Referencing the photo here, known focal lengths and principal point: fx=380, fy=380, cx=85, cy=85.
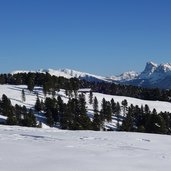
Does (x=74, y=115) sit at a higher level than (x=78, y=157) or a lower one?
lower

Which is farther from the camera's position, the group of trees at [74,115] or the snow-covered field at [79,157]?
the group of trees at [74,115]

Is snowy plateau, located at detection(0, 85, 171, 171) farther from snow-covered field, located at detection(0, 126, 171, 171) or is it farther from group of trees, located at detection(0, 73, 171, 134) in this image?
group of trees, located at detection(0, 73, 171, 134)

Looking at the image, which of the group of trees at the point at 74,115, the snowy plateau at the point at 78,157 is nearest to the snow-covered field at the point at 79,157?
the snowy plateau at the point at 78,157

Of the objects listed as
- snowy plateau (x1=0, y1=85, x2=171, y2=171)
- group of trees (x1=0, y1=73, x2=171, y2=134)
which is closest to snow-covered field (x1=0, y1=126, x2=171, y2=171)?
snowy plateau (x1=0, y1=85, x2=171, y2=171)

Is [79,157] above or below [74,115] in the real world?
above

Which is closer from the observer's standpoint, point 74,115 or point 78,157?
point 78,157

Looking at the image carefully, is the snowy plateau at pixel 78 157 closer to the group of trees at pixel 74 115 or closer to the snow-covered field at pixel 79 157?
the snow-covered field at pixel 79 157

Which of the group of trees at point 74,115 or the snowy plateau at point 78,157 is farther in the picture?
the group of trees at point 74,115

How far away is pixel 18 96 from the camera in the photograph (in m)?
174

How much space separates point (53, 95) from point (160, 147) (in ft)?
486

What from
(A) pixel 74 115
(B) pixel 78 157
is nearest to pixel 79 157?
(B) pixel 78 157

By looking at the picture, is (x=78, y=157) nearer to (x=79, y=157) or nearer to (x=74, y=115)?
(x=79, y=157)

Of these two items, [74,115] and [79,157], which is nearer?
[79,157]

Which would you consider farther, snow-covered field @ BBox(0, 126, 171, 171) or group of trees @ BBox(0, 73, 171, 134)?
group of trees @ BBox(0, 73, 171, 134)
